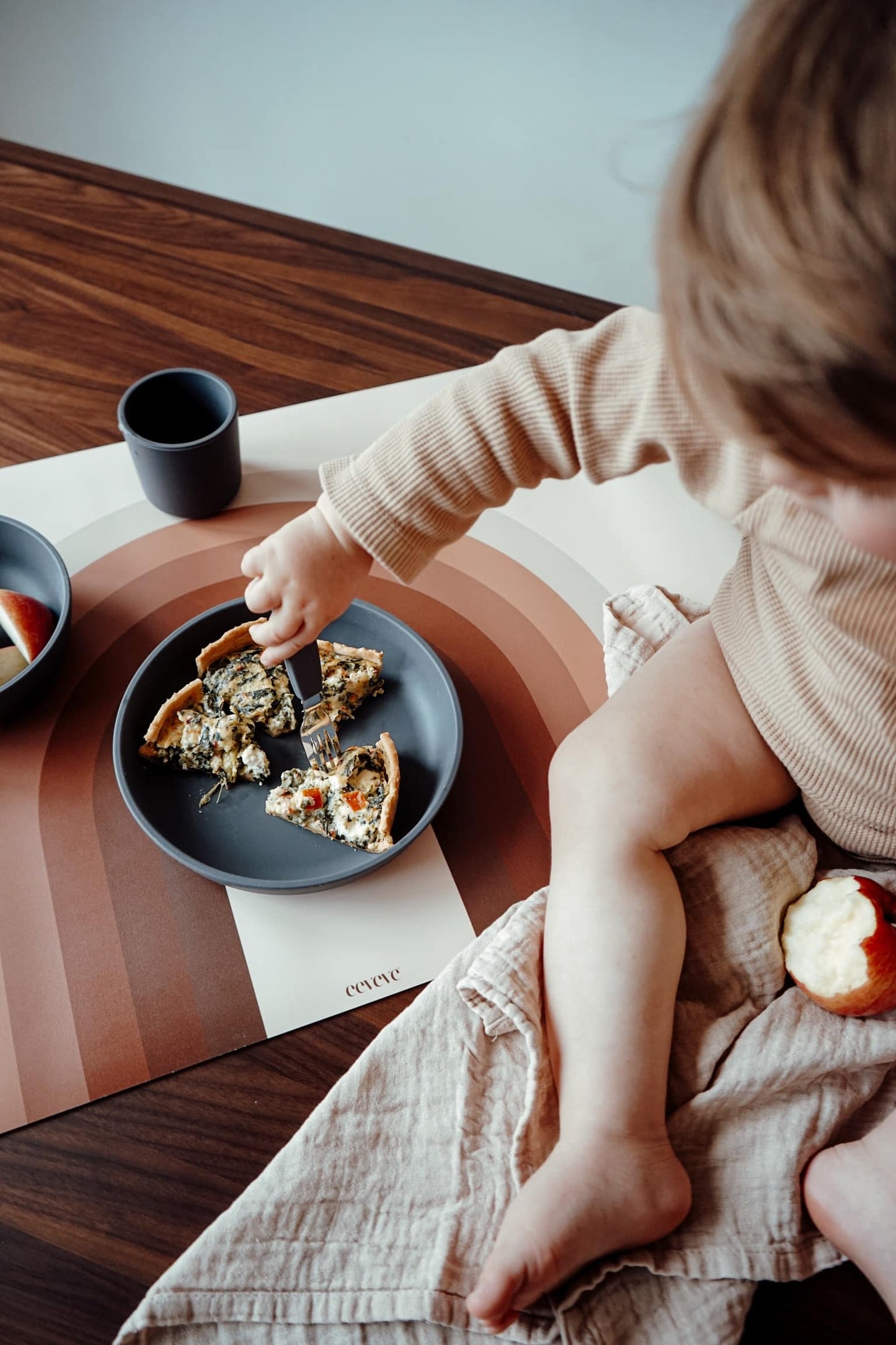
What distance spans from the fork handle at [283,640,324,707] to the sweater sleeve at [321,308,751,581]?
0.08m

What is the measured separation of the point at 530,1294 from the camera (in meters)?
0.49

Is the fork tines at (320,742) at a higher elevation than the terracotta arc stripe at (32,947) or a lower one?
higher

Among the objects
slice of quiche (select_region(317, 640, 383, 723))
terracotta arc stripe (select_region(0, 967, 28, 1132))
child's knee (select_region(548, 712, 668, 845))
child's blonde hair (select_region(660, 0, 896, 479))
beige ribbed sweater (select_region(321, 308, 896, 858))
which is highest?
child's blonde hair (select_region(660, 0, 896, 479))

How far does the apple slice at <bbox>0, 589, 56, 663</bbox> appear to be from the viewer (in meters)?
0.69

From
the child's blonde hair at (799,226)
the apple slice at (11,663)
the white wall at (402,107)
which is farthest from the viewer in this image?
the white wall at (402,107)

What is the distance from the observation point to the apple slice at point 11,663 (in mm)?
689

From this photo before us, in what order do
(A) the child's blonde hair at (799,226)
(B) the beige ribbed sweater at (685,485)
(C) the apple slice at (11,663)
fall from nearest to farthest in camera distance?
(A) the child's blonde hair at (799,226) → (B) the beige ribbed sweater at (685,485) → (C) the apple slice at (11,663)

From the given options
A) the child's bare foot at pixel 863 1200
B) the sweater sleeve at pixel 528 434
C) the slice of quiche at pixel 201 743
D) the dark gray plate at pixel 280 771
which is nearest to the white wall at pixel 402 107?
the sweater sleeve at pixel 528 434

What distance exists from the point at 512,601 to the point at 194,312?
17.3 inches

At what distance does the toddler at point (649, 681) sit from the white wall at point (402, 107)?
0.36 m

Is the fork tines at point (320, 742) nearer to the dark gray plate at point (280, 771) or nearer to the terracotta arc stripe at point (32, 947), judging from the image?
the dark gray plate at point (280, 771)

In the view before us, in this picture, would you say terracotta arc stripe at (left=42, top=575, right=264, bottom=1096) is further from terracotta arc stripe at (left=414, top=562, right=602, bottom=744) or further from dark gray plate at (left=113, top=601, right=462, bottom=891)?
terracotta arc stripe at (left=414, top=562, right=602, bottom=744)

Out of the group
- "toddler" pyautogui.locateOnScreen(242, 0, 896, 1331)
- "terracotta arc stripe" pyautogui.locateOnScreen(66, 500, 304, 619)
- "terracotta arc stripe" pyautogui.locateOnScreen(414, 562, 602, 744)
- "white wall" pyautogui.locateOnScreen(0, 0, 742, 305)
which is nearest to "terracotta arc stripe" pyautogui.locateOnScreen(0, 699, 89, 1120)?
"terracotta arc stripe" pyautogui.locateOnScreen(66, 500, 304, 619)

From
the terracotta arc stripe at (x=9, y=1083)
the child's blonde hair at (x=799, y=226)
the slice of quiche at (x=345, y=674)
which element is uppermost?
the child's blonde hair at (x=799, y=226)
